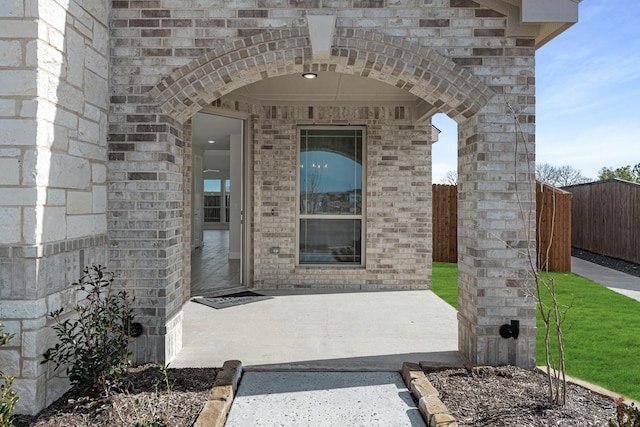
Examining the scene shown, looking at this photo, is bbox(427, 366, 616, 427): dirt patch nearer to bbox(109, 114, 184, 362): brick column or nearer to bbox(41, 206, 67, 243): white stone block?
bbox(109, 114, 184, 362): brick column

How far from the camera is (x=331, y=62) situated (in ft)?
12.5

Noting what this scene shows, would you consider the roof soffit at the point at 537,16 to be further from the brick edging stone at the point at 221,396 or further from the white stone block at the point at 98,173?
the brick edging stone at the point at 221,396

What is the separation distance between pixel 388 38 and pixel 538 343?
11.2 feet

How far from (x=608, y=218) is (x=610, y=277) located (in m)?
3.62

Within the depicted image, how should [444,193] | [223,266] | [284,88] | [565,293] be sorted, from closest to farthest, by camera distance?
1. [284,88]
2. [565,293]
3. [223,266]
4. [444,193]

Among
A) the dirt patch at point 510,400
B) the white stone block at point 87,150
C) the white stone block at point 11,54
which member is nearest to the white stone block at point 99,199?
the white stone block at point 87,150

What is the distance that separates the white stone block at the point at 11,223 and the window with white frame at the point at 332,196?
15.5 feet

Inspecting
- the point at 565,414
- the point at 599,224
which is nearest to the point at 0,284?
the point at 565,414

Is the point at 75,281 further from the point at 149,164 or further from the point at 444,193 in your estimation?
the point at 444,193

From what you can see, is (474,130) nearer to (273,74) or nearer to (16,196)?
(273,74)

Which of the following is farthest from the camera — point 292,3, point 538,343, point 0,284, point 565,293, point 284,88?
point 565,293

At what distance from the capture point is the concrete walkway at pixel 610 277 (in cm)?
750

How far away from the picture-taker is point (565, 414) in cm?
280

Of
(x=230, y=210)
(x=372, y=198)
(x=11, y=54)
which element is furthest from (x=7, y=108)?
(x=230, y=210)
